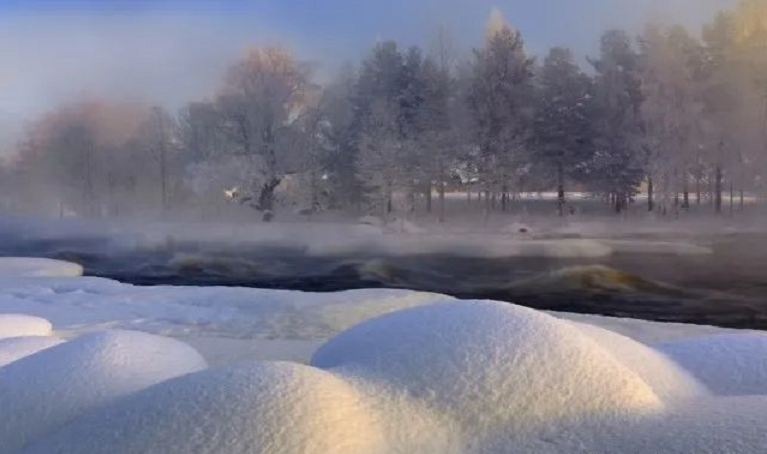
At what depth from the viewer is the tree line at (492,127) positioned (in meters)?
33.8

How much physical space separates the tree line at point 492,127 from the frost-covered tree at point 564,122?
6cm

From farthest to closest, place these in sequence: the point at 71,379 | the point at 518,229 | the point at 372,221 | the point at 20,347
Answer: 1. the point at 372,221
2. the point at 518,229
3. the point at 20,347
4. the point at 71,379

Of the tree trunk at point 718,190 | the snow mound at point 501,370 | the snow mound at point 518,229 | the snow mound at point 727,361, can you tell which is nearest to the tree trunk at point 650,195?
the tree trunk at point 718,190

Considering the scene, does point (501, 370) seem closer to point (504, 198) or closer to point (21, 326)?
point (21, 326)

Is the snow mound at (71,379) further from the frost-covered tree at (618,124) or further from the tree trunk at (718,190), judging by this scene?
the tree trunk at (718,190)

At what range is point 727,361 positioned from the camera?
5887mm

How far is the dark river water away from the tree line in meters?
5.85

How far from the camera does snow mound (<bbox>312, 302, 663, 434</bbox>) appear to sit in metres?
4.55

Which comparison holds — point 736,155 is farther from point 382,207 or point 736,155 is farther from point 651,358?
point 651,358

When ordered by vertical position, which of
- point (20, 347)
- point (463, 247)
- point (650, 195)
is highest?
point (650, 195)

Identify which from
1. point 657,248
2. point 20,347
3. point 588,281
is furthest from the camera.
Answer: point 657,248

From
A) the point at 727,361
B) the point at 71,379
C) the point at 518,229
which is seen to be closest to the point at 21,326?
the point at 71,379

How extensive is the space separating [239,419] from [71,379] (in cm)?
183

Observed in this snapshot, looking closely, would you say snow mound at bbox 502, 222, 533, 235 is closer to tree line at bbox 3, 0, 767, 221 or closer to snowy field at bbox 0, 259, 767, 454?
tree line at bbox 3, 0, 767, 221
